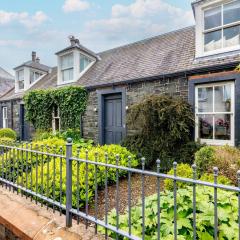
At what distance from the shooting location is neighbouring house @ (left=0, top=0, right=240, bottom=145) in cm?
721

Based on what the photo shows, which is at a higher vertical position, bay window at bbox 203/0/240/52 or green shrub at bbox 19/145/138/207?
bay window at bbox 203/0/240/52

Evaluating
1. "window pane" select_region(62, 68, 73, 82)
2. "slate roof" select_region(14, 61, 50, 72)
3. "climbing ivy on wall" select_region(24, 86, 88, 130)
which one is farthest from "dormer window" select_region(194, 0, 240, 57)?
"slate roof" select_region(14, 61, 50, 72)

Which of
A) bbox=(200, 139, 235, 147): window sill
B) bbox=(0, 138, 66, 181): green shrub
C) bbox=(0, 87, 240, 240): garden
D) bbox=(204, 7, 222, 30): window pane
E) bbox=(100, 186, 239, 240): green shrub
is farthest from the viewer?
bbox=(204, 7, 222, 30): window pane

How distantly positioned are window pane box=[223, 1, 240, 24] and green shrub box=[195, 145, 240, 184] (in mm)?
4165

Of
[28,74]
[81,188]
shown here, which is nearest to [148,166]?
[81,188]

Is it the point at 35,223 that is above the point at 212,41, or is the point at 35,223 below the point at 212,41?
below

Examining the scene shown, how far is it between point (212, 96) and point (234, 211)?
16.5 feet

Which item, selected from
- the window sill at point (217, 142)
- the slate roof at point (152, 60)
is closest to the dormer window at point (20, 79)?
the slate roof at point (152, 60)

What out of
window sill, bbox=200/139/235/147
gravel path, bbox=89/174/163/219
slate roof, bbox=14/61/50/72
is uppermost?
slate roof, bbox=14/61/50/72

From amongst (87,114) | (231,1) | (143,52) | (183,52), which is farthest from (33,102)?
(231,1)

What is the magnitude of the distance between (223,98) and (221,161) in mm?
2734

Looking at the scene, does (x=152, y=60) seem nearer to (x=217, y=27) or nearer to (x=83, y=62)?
(x=217, y=27)

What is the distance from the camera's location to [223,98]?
7203mm

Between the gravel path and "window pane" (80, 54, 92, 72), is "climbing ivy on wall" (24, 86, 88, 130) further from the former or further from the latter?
the gravel path
